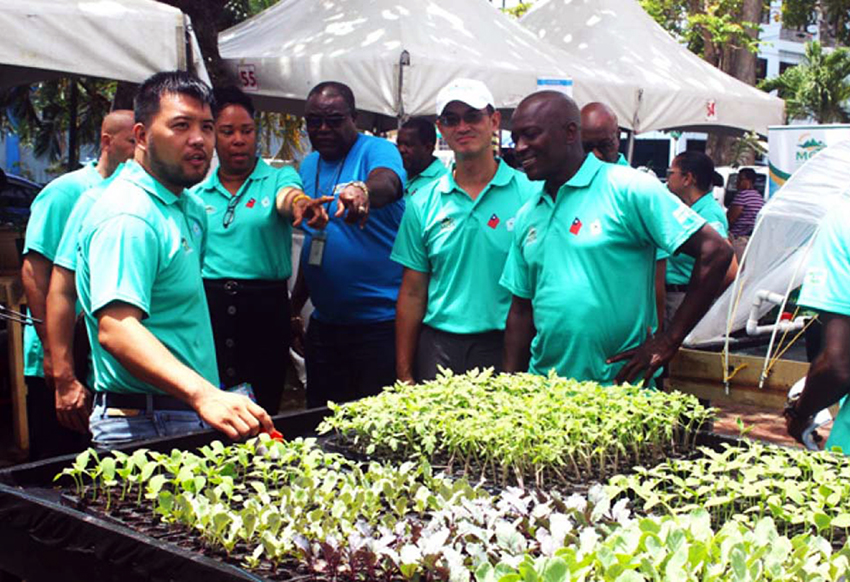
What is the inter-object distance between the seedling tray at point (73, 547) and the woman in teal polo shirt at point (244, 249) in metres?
2.02

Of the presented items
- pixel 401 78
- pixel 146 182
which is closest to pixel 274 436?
pixel 146 182

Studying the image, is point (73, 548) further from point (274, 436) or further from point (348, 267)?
point (348, 267)

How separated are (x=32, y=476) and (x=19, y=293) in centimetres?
384

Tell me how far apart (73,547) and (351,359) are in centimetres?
269

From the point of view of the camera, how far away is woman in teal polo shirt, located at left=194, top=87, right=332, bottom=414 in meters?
4.18

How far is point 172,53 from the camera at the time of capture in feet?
16.4

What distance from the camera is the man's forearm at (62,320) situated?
3283mm

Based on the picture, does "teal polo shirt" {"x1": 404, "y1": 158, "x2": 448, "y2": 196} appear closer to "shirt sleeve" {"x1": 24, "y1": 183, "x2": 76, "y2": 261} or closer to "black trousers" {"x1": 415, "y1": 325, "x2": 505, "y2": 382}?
"black trousers" {"x1": 415, "y1": 325, "x2": 505, "y2": 382}

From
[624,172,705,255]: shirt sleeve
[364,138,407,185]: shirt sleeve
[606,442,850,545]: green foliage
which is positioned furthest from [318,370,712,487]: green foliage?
[364,138,407,185]: shirt sleeve

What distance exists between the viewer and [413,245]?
4082 millimetres

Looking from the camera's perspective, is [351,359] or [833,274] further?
[351,359]

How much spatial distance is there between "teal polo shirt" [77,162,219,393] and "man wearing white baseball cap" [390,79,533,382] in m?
1.16

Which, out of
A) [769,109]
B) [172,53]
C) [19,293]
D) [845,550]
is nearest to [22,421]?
[19,293]

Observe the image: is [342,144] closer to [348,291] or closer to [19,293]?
[348,291]
